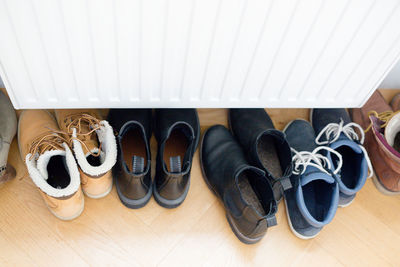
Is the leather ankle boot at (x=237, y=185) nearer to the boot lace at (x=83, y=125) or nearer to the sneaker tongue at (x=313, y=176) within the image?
the sneaker tongue at (x=313, y=176)

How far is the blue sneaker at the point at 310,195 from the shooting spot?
3.07ft

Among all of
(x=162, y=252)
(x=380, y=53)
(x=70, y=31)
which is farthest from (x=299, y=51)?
(x=162, y=252)

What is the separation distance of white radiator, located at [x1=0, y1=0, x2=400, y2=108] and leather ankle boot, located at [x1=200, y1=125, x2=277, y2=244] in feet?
0.53

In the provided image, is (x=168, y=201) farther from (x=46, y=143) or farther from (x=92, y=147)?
(x=46, y=143)

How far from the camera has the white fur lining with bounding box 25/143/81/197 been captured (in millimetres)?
773

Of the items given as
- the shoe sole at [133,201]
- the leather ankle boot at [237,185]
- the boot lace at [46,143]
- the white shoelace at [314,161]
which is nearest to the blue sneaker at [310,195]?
the white shoelace at [314,161]

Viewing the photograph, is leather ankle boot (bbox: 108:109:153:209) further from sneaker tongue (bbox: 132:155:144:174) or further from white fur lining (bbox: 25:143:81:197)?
white fur lining (bbox: 25:143:81:197)

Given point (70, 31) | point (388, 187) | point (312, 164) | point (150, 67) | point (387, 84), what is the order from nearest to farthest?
1. point (70, 31)
2. point (150, 67)
3. point (312, 164)
4. point (388, 187)
5. point (387, 84)

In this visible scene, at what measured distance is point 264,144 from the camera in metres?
1.06

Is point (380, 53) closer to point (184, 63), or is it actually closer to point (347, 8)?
point (347, 8)

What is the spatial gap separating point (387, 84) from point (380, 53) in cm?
50

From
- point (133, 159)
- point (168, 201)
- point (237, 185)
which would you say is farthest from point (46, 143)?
point (237, 185)

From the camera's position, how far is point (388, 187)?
3.58ft

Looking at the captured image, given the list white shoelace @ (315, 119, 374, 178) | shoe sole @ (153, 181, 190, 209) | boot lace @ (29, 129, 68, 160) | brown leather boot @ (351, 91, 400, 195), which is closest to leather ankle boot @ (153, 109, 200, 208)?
shoe sole @ (153, 181, 190, 209)
